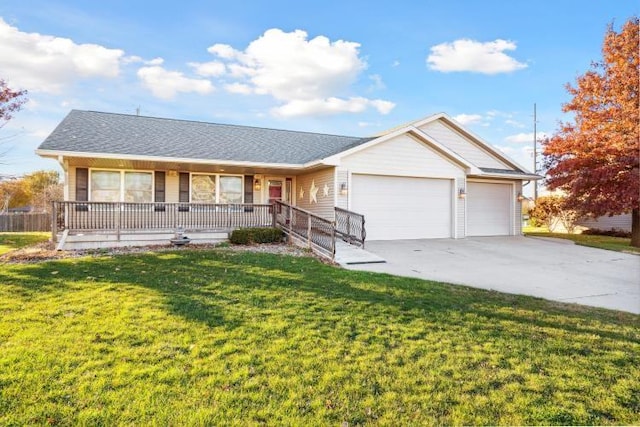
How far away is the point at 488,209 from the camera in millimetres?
16281

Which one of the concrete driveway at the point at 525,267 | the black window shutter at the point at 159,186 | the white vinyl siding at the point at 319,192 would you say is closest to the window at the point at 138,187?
the black window shutter at the point at 159,186

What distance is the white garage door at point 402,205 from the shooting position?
13.1 meters

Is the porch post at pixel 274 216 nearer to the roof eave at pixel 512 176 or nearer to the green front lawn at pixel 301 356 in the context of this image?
the green front lawn at pixel 301 356

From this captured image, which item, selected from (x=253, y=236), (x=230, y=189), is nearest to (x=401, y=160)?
(x=253, y=236)

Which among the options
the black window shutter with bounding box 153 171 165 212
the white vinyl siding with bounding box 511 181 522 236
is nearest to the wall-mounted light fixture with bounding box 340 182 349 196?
the black window shutter with bounding box 153 171 165 212

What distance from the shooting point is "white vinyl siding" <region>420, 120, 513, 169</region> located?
648 inches

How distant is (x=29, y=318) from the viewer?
4.62 meters

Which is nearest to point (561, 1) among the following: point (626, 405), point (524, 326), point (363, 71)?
point (363, 71)

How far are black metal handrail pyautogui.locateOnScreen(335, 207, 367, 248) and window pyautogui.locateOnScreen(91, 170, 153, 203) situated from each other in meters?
6.75

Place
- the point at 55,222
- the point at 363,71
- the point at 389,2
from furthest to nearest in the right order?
the point at 363,71, the point at 389,2, the point at 55,222

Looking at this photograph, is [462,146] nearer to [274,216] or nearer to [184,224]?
[274,216]

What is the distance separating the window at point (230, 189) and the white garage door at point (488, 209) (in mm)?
9591

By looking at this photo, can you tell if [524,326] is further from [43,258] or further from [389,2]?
[389,2]

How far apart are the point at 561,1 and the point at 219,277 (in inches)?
533
